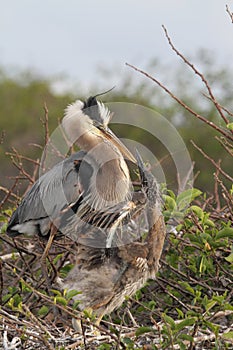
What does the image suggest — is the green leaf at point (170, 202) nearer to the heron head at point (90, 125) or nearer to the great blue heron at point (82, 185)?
the great blue heron at point (82, 185)

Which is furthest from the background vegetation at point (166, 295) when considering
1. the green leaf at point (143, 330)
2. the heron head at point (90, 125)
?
the heron head at point (90, 125)

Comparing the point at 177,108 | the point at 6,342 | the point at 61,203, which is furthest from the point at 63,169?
the point at 177,108

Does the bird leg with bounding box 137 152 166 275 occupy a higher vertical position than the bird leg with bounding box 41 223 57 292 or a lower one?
higher

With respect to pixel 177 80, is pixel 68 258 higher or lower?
higher

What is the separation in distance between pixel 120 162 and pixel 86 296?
3.09 feet

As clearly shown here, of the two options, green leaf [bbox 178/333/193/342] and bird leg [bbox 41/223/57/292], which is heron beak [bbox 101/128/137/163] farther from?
green leaf [bbox 178/333/193/342]

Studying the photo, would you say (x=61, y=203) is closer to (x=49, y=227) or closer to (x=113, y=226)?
(x=49, y=227)

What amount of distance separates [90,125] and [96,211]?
2.24 ft

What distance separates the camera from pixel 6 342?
315 cm

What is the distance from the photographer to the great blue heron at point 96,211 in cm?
371

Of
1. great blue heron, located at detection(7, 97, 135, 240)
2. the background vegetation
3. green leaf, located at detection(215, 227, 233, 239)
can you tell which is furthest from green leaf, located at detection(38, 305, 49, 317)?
green leaf, located at detection(215, 227, 233, 239)

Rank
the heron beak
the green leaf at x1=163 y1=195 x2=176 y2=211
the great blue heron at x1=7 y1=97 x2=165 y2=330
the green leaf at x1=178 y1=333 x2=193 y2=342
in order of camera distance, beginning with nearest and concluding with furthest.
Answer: the green leaf at x1=178 y1=333 x2=193 y2=342 < the green leaf at x1=163 y1=195 x2=176 y2=211 < the great blue heron at x1=7 y1=97 x2=165 y2=330 < the heron beak

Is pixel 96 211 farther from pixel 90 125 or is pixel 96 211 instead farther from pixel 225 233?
pixel 225 233

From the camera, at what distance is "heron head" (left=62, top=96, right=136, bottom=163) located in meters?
4.52
